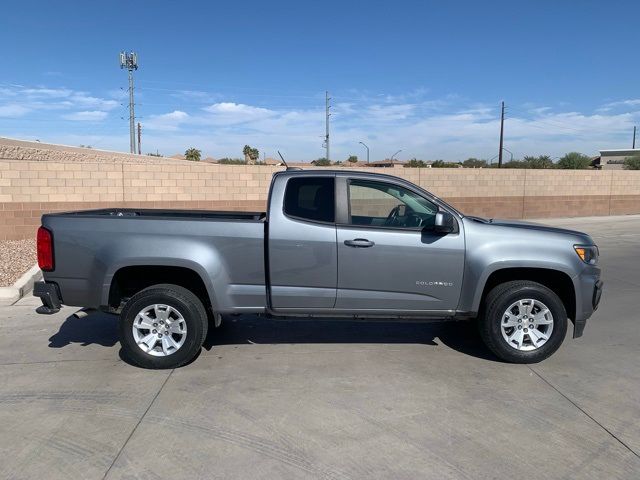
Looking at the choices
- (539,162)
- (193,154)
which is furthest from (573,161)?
(193,154)

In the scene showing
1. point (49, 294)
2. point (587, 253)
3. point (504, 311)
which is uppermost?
point (587, 253)

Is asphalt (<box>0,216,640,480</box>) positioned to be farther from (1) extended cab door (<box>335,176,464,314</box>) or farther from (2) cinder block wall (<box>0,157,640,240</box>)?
(2) cinder block wall (<box>0,157,640,240</box>)

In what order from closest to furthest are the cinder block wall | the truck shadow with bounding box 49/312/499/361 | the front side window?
the front side window, the truck shadow with bounding box 49/312/499/361, the cinder block wall

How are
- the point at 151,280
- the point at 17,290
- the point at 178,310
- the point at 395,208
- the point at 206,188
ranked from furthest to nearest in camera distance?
the point at 206,188 < the point at 17,290 < the point at 395,208 < the point at 151,280 < the point at 178,310

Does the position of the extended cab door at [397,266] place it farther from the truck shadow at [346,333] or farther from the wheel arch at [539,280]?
the truck shadow at [346,333]

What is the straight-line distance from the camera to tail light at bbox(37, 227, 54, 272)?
491 centimetres

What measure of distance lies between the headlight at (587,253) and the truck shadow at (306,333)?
52.3 inches

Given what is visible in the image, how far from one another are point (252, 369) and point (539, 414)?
8.32 ft

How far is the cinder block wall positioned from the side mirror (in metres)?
11.3

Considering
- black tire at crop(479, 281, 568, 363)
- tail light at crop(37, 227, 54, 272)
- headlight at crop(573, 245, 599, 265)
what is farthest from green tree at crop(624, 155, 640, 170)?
tail light at crop(37, 227, 54, 272)

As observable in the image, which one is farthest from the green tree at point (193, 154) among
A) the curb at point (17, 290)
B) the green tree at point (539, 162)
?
the curb at point (17, 290)

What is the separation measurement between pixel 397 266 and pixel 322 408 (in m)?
1.53

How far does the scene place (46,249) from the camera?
16.2 ft

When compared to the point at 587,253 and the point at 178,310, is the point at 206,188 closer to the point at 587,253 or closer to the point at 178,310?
the point at 178,310
